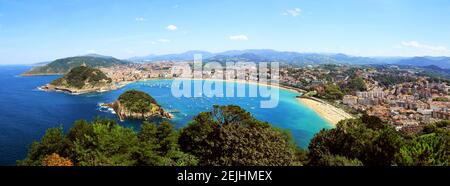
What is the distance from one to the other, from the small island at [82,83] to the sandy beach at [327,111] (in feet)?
132

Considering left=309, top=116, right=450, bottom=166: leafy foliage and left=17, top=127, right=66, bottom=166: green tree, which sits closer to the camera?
left=309, top=116, right=450, bottom=166: leafy foliage

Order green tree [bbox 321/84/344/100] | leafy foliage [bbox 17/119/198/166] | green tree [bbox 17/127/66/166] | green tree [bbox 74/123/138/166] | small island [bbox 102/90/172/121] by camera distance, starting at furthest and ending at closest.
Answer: green tree [bbox 321/84/344/100]
small island [bbox 102/90/172/121]
green tree [bbox 17/127/66/166]
leafy foliage [bbox 17/119/198/166]
green tree [bbox 74/123/138/166]

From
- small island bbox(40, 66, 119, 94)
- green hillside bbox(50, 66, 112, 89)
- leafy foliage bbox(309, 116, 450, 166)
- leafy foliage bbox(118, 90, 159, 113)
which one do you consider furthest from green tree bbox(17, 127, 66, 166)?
green hillside bbox(50, 66, 112, 89)

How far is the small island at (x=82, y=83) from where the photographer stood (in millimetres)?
59978

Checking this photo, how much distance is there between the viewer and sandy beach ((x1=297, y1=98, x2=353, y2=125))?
3766 centimetres

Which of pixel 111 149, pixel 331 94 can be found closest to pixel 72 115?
pixel 111 149

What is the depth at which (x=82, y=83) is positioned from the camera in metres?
61.3

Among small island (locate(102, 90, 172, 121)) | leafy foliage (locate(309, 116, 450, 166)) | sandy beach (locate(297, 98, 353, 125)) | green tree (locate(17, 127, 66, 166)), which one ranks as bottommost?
sandy beach (locate(297, 98, 353, 125))

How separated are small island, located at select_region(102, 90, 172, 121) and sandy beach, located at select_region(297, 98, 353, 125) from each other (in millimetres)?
19558

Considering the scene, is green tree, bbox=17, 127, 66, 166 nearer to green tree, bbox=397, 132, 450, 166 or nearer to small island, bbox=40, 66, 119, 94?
green tree, bbox=397, 132, 450, 166

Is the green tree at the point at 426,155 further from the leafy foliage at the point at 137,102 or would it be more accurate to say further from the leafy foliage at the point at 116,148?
the leafy foliage at the point at 137,102
